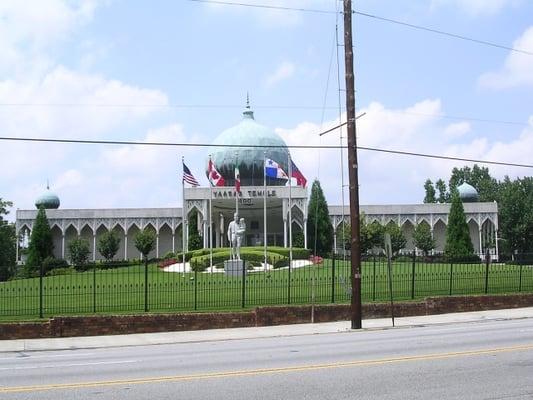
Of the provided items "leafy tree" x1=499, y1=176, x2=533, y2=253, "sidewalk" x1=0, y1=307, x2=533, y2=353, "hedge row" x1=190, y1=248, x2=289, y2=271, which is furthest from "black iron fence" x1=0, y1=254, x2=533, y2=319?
"leafy tree" x1=499, y1=176, x2=533, y2=253

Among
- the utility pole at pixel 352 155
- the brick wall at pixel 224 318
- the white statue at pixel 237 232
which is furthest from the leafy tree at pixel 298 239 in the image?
the utility pole at pixel 352 155

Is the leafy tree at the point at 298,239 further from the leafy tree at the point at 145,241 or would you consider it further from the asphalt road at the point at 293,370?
the asphalt road at the point at 293,370

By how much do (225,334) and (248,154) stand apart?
4689cm

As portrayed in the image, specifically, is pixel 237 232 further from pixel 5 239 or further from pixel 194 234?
pixel 5 239

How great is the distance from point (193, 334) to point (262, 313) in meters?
2.72

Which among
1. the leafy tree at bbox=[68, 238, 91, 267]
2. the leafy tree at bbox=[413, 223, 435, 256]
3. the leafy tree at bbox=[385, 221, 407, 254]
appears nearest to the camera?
the leafy tree at bbox=[385, 221, 407, 254]

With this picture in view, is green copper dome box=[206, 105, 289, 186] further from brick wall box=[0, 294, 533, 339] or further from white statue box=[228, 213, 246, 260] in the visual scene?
brick wall box=[0, 294, 533, 339]

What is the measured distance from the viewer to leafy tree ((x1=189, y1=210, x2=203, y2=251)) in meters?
63.5

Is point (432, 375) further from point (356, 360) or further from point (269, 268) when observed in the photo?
point (269, 268)

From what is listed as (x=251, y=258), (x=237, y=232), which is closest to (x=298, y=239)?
(x=251, y=258)

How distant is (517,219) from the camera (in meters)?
79.9

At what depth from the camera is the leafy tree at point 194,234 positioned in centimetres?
6347

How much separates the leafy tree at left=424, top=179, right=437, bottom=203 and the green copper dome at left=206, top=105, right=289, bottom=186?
156 feet

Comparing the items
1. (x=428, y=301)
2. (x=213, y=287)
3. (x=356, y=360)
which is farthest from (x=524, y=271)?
(x=356, y=360)
